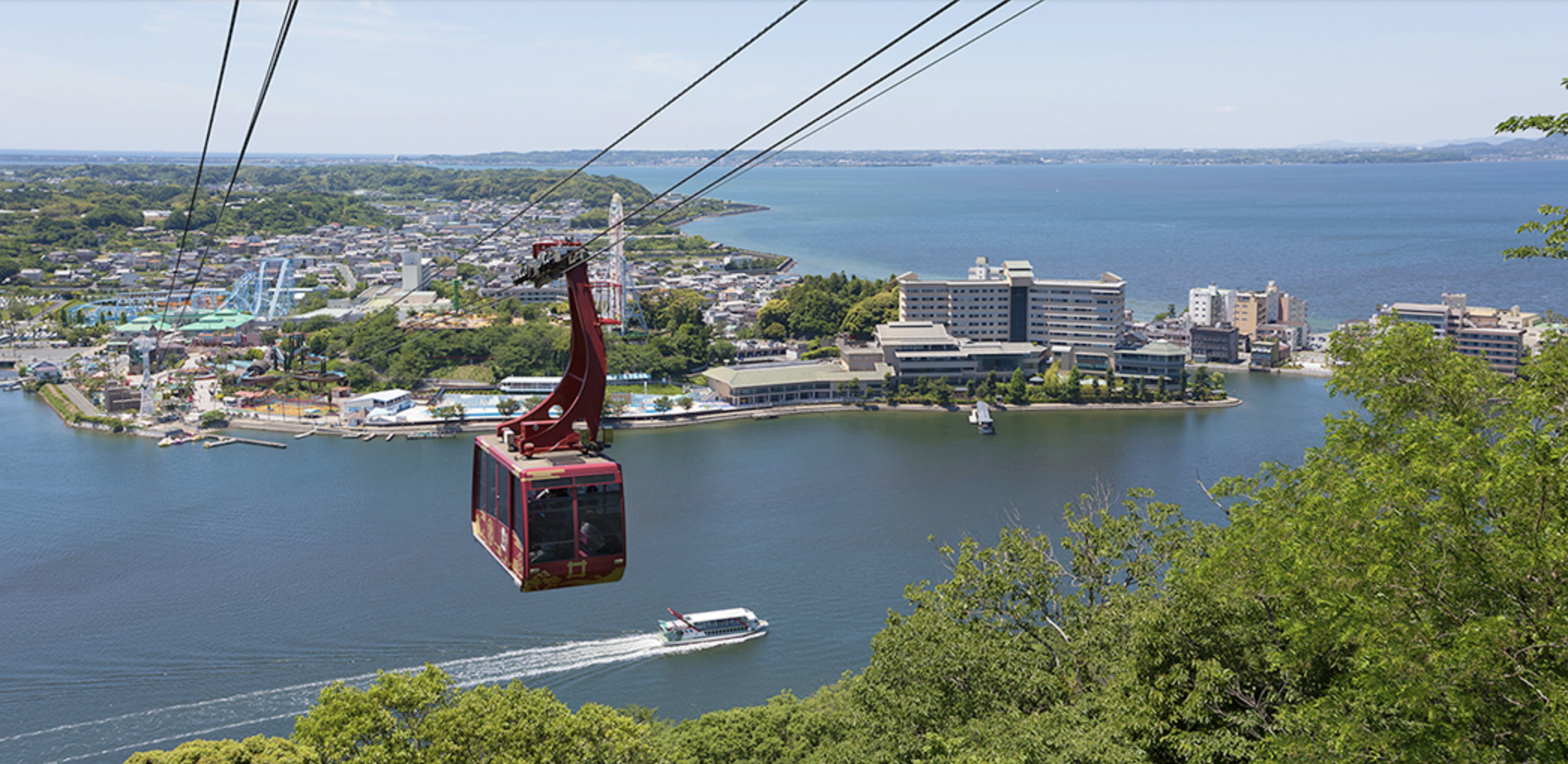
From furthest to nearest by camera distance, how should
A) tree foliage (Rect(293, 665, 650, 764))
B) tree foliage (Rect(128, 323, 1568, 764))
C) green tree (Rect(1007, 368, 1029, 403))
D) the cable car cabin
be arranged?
green tree (Rect(1007, 368, 1029, 403))
tree foliage (Rect(293, 665, 650, 764))
the cable car cabin
tree foliage (Rect(128, 323, 1568, 764))

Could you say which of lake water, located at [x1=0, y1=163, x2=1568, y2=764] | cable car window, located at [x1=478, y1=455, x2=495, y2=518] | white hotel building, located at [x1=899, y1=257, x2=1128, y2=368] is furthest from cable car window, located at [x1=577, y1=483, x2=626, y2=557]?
white hotel building, located at [x1=899, y1=257, x2=1128, y2=368]

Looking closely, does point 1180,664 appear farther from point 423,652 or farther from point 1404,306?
point 1404,306

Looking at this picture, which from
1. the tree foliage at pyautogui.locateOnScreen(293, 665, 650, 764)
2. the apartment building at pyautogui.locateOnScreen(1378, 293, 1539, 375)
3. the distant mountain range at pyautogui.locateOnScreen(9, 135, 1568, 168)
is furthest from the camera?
the distant mountain range at pyautogui.locateOnScreen(9, 135, 1568, 168)

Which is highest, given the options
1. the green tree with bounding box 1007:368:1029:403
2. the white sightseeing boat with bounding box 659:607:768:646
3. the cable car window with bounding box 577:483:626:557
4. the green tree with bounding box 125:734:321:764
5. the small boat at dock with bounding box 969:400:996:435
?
the cable car window with bounding box 577:483:626:557

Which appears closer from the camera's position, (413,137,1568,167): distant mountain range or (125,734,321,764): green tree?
(125,734,321,764): green tree

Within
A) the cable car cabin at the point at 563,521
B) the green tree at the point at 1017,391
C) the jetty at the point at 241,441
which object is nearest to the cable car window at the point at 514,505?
the cable car cabin at the point at 563,521

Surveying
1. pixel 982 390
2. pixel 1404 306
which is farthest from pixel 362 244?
pixel 1404 306

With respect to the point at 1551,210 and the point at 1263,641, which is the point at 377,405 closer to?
the point at 1263,641

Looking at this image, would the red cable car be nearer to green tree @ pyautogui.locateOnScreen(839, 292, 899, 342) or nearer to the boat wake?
the boat wake
